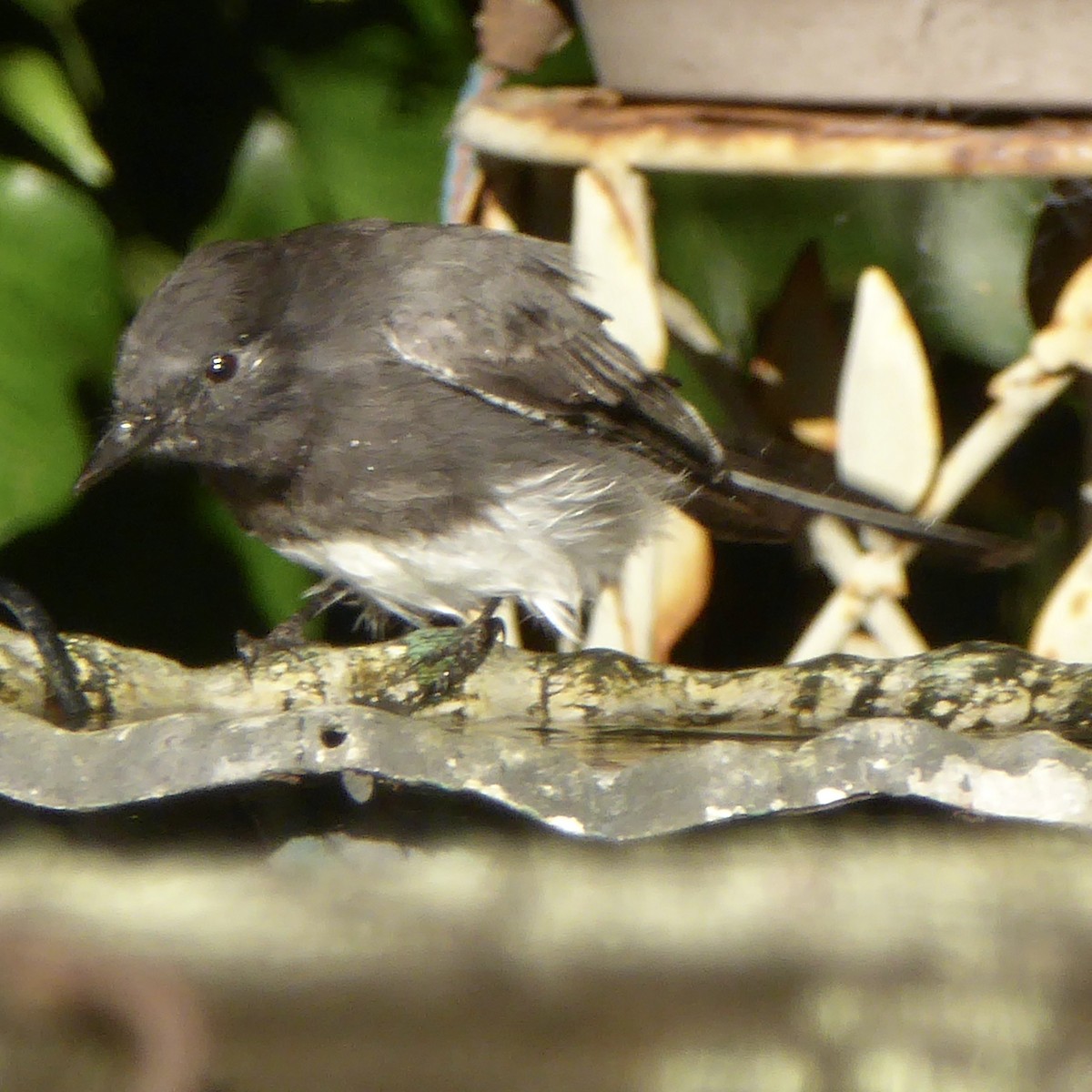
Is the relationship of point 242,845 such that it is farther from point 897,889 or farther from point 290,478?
point 290,478

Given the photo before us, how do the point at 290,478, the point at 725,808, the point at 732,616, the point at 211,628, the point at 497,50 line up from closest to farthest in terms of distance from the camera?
the point at 725,808 → the point at 290,478 → the point at 497,50 → the point at 211,628 → the point at 732,616

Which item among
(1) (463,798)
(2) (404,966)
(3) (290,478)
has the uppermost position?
(3) (290,478)

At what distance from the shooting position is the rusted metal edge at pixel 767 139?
1.67 meters

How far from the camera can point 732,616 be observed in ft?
10.6

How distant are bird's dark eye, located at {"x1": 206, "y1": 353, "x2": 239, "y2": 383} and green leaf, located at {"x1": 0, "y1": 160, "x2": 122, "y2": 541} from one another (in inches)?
9.4

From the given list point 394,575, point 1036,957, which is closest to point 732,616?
point 394,575

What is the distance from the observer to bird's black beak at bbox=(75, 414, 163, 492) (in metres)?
1.81

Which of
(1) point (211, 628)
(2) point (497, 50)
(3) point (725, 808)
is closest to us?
(3) point (725, 808)

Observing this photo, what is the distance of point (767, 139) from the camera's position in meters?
1.74

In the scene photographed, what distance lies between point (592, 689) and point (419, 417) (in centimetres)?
64

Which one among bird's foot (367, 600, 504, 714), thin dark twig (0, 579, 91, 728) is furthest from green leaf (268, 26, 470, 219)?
thin dark twig (0, 579, 91, 728)

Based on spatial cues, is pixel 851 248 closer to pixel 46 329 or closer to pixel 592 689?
pixel 46 329

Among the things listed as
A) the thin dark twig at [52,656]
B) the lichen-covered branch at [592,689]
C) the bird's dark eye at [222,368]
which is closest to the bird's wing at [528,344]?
the bird's dark eye at [222,368]

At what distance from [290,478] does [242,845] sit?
0.88 metres
